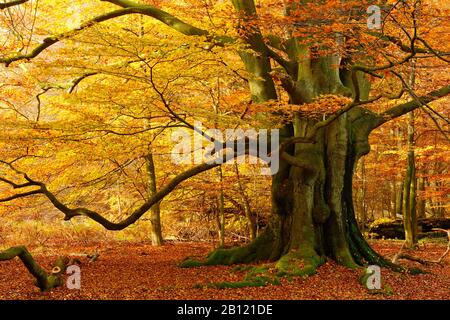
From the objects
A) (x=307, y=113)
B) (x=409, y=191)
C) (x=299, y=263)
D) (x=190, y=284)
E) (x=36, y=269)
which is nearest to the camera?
(x=36, y=269)

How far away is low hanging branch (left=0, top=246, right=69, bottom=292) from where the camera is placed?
6234 millimetres

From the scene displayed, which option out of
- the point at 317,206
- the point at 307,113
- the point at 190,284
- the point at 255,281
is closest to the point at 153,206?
the point at 317,206

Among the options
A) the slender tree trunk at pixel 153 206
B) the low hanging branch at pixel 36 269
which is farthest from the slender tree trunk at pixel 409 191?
the low hanging branch at pixel 36 269

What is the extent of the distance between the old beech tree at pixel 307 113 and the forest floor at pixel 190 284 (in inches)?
22.5

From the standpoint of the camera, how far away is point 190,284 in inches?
301

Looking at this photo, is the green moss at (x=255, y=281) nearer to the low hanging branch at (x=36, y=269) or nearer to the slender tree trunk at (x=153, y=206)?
the low hanging branch at (x=36, y=269)

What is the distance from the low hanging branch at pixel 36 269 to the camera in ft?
20.5

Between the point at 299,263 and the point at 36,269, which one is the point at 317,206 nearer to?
the point at 299,263

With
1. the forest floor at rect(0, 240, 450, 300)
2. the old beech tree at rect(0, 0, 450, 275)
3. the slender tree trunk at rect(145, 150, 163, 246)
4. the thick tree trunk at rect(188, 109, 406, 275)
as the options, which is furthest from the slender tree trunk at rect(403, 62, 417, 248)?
the slender tree trunk at rect(145, 150, 163, 246)

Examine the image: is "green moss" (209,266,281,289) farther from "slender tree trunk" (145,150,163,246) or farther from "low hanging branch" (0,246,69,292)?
"slender tree trunk" (145,150,163,246)

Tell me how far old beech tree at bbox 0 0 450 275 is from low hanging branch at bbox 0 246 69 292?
115 cm

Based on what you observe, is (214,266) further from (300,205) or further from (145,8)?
(145,8)

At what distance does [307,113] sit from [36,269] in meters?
5.49

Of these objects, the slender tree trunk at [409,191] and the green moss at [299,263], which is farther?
the slender tree trunk at [409,191]
